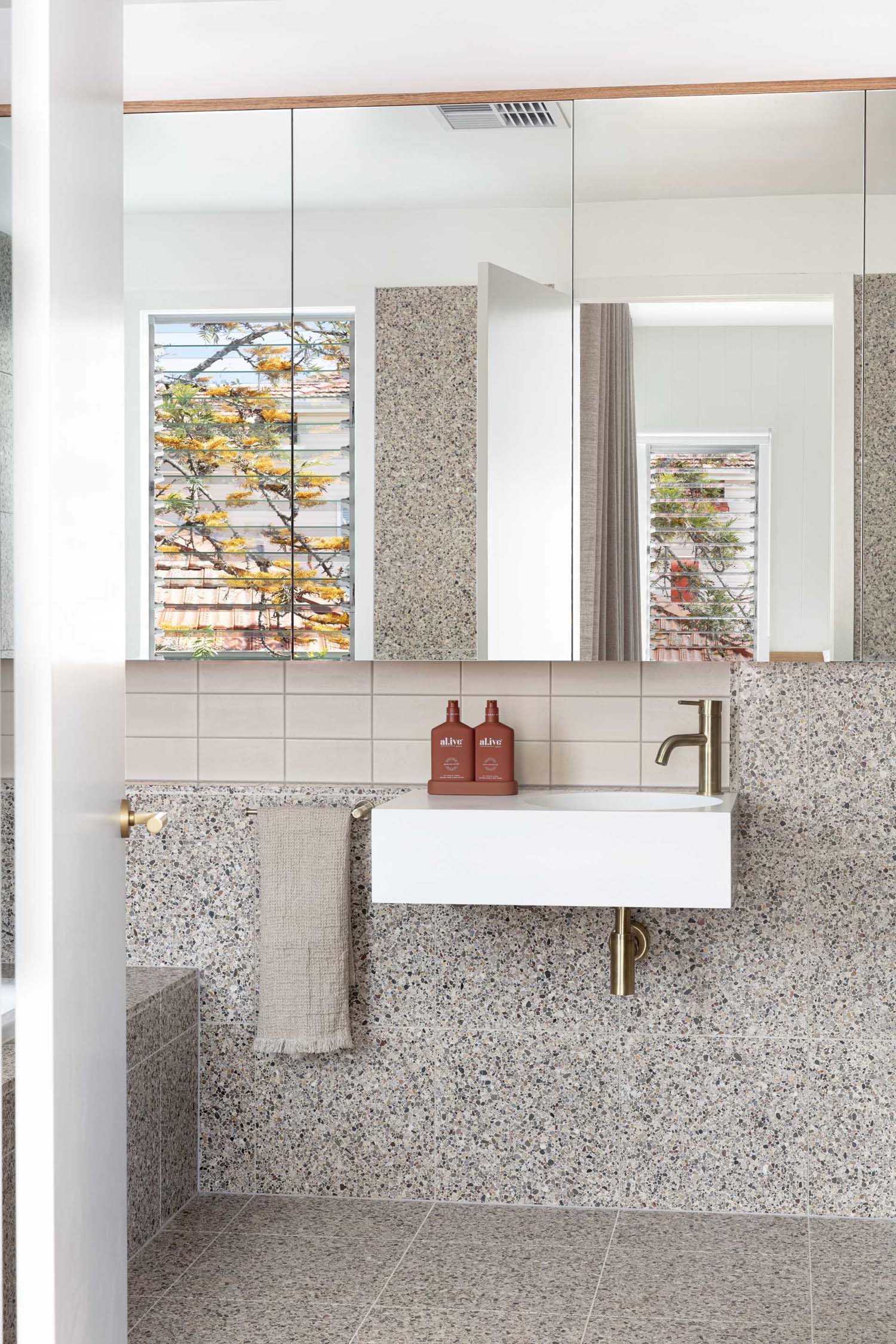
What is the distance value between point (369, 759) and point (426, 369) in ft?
2.93

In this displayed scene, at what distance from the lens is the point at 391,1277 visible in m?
2.50

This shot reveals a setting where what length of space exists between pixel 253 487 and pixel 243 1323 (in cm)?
167

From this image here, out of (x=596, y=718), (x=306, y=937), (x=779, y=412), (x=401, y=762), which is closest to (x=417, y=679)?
(x=401, y=762)

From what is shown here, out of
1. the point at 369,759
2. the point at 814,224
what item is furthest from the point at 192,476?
the point at 814,224

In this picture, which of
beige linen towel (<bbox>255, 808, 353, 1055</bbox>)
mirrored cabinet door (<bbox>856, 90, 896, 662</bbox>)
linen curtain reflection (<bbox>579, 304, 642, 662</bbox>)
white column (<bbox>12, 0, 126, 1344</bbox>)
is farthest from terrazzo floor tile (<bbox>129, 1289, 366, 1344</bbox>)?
mirrored cabinet door (<bbox>856, 90, 896, 662</bbox>)

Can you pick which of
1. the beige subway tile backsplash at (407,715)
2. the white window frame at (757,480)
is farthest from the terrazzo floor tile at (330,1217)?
the white window frame at (757,480)

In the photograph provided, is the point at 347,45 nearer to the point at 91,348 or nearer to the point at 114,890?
the point at 91,348

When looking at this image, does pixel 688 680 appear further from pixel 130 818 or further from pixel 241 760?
pixel 130 818

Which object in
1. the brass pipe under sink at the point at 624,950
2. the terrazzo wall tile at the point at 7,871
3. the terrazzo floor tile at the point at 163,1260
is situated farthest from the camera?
the brass pipe under sink at the point at 624,950

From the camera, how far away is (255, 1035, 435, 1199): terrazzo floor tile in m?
2.91

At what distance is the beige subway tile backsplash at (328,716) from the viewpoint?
121 inches

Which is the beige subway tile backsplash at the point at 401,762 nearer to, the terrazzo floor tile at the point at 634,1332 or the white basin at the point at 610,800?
the white basin at the point at 610,800

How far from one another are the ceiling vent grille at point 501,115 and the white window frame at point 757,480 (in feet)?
2.29

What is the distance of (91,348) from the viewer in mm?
1516
